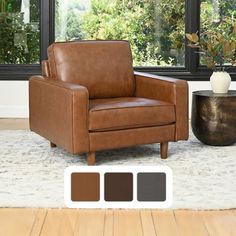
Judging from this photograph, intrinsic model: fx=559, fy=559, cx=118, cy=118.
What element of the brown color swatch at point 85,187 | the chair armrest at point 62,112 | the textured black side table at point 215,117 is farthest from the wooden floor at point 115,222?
the textured black side table at point 215,117

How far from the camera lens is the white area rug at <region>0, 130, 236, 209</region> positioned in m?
3.03

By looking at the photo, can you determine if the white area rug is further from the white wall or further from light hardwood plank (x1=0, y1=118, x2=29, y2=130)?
the white wall

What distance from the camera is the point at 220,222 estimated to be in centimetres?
273

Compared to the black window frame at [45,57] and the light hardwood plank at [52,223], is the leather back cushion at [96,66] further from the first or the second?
the black window frame at [45,57]

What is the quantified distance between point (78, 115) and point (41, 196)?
67 centimetres

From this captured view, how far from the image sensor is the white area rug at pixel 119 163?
9.94ft

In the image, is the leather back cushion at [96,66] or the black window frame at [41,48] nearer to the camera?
the leather back cushion at [96,66]

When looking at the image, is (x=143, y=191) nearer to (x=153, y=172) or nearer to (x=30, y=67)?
(x=153, y=172)

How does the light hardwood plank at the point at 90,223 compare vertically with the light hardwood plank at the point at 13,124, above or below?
below

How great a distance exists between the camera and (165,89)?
3.99 m

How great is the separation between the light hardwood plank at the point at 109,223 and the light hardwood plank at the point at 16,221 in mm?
357

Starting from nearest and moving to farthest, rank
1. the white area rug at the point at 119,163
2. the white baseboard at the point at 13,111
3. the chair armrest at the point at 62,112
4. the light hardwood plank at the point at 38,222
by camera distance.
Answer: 1. the light hardwood plank at the point at 38,222
2. the white area rug at the point at 119,163
3. the chair armrest at the point at 62,112
4. the white baseboard at the point at 13,111

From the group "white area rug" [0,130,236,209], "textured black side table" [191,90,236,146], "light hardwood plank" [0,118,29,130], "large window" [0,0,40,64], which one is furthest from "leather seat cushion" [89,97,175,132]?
"large window" [0,0,40,64]

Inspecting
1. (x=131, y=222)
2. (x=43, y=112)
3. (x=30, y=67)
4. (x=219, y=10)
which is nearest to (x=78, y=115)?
(x=43, y=112)
